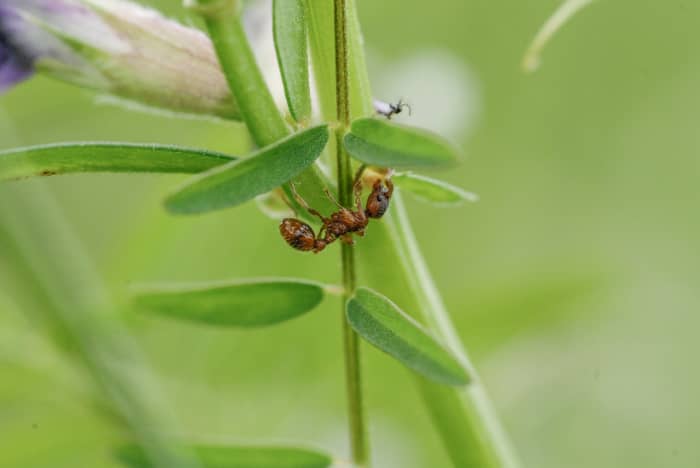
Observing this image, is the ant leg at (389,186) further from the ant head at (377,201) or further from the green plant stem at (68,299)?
the green plant stem at (68,299)

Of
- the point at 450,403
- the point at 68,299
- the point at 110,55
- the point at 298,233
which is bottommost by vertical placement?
the point at 68,299

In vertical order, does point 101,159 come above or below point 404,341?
above

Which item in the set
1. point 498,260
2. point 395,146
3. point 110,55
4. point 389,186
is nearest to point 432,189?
point 389,186

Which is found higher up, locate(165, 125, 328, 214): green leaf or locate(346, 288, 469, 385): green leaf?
locate(165, 125, 328, 214): green leaf

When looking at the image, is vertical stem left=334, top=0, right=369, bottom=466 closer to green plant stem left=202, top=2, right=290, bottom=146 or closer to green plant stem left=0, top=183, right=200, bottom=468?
green plant stem left=202, top=2, right=290, bottom=146

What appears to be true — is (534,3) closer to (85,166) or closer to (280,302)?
(280,302)

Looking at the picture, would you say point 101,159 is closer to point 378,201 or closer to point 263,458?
point 378,201

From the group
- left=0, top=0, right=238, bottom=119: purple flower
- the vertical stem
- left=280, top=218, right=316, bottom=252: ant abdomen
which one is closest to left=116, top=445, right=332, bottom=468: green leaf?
the vertical stem
